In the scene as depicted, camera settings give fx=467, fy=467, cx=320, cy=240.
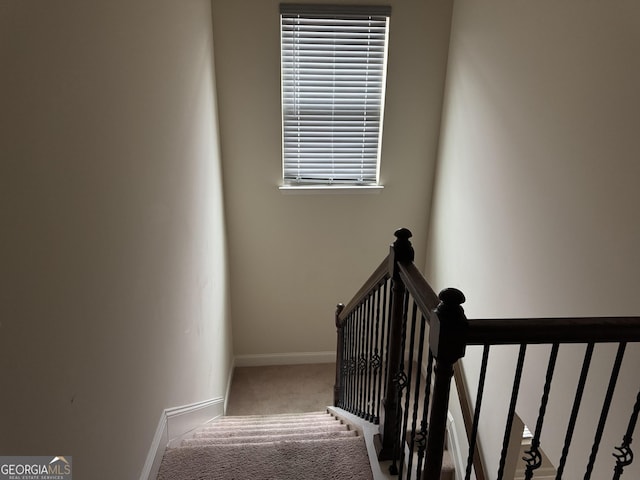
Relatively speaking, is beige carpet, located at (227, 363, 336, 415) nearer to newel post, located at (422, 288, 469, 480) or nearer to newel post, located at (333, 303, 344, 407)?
newel post, located at (333, 303, 344, 407)

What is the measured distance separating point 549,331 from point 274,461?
4.70 ft

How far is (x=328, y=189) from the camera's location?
4.49m

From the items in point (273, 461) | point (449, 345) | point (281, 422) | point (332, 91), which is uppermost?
point (332, 91)

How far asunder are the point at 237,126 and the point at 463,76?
197cm

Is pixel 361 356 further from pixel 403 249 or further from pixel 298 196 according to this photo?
pixel 298 196

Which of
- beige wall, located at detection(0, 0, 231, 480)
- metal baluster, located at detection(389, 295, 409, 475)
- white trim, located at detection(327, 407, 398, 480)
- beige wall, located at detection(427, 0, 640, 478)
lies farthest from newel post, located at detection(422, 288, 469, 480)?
beige wall, located at detection(427, 0, 640, 478)

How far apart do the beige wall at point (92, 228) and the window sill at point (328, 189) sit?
1.74 meters

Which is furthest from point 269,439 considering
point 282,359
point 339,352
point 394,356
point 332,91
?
point 332,91

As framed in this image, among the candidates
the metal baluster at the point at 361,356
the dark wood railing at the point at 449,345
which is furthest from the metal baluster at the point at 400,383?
the metal baluster at the point at 361,356

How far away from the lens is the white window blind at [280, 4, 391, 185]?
155 inches

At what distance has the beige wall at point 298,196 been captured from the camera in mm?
3959

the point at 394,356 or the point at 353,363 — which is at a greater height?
the point at 394,356

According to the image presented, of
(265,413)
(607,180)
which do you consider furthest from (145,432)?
(265,413)

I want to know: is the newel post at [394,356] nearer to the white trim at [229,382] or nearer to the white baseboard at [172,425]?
the white baseboard at [172,425]
